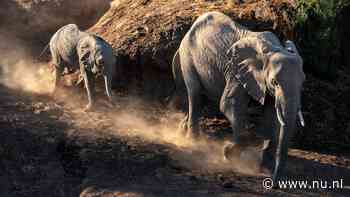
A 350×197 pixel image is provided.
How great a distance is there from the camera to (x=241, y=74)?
27.4 ft

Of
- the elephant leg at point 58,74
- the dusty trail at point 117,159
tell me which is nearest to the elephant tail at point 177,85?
the dusty trail at point 117,159

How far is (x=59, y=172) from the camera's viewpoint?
27.1ft

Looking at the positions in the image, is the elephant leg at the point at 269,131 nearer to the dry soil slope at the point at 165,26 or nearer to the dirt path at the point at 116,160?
the dirt path at the point at 116,160

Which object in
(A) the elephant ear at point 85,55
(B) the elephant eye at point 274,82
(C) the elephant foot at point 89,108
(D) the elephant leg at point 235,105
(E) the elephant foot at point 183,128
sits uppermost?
(B) the elephant eye at point 274,82

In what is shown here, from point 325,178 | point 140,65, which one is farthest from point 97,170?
point 140,65

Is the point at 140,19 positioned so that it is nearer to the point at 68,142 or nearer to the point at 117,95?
the point at 117,95

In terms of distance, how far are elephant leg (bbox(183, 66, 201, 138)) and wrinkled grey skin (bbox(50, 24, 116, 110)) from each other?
5.75ft

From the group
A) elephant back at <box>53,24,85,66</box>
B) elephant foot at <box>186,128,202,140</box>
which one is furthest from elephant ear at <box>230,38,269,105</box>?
elephant back at <box>53,24,85,66</box>

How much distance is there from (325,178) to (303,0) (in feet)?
14.3

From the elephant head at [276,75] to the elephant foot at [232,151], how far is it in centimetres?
98

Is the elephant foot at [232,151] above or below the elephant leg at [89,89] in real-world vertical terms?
below

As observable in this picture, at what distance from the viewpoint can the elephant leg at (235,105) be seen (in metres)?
8.53

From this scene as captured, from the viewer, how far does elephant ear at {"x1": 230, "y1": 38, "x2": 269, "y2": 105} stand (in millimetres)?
8047

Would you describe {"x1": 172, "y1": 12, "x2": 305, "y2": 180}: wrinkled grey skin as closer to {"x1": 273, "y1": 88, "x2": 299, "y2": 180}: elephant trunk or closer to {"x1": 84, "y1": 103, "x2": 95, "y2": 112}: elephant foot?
{"x1": 273, "y1": 88, "x2": 299, "y2": 180}: elephant trunk
